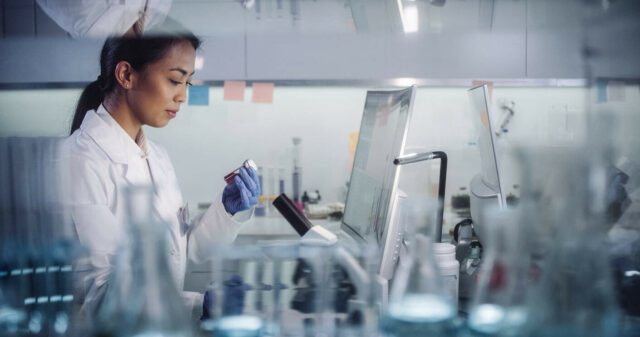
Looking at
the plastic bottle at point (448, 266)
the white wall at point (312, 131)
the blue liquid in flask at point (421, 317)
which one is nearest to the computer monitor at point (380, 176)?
the plastic bottle at point (448, 266)

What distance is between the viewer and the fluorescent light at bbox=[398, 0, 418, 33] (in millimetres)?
2658

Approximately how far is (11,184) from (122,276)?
1.01 feet

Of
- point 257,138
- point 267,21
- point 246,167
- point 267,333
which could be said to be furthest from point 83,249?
point 257,138


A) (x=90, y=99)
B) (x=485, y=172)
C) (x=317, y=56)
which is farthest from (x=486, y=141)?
(x=317, y=56)

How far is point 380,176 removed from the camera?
122cm

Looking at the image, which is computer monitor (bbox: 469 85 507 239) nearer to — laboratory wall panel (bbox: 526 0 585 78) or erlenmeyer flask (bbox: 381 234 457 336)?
erlenmeyer flask (bbox: 381 234 457 336)

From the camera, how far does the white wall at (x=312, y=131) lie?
3.34 meters

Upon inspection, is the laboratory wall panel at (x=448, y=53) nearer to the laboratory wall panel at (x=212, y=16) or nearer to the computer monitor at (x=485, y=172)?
the laboratory wall panel at (x=212, y=16)

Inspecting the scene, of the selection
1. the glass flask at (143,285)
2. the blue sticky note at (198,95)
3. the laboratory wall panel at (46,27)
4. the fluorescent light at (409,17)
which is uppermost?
the fluorescent light at (409,17)

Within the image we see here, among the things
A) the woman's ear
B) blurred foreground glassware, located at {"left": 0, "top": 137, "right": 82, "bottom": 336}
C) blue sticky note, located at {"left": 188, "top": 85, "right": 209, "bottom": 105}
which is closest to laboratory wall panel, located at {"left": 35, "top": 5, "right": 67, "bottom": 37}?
blue sticky note, located at {"left": 188, "top": 85, "right": 209, "bottom": 105}

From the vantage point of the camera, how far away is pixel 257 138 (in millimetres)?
3383

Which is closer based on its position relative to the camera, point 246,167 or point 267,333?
point 267,333

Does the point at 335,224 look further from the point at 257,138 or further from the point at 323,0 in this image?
the point at 323,0

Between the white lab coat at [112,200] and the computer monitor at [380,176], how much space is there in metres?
0.36
